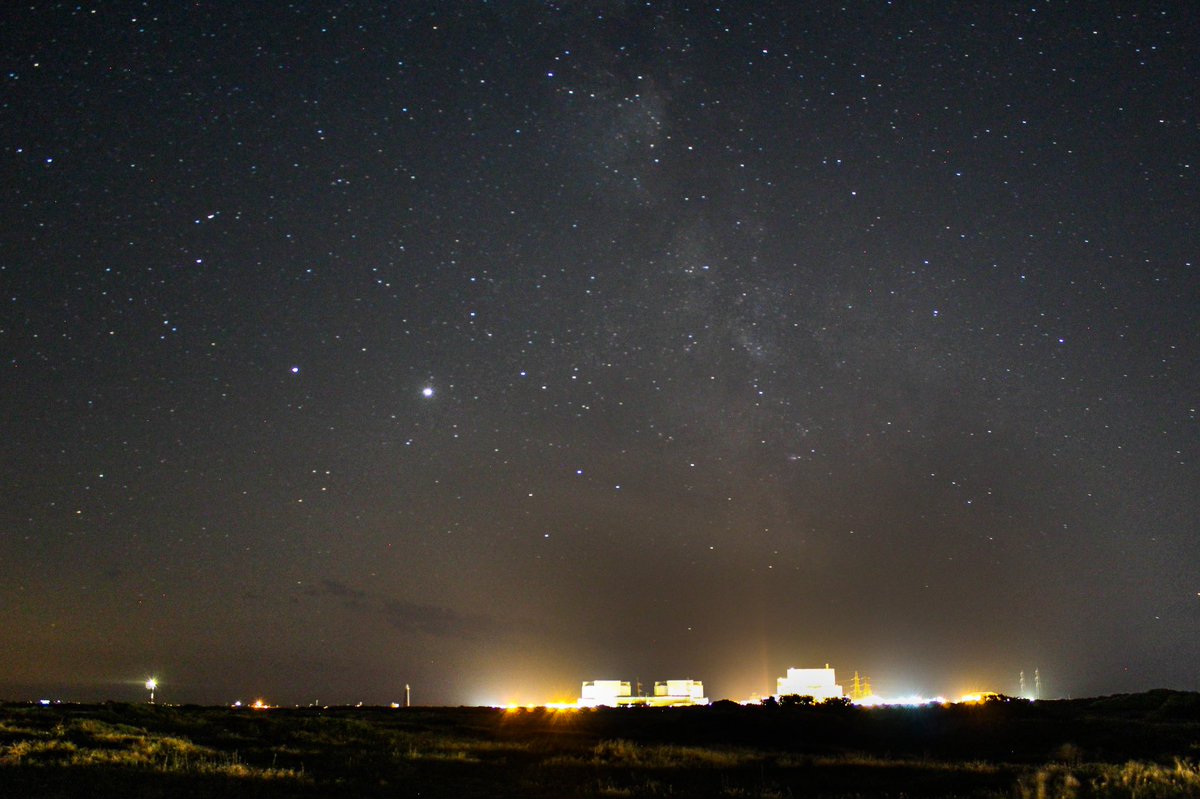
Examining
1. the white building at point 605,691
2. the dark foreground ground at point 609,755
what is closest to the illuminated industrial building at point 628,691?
the white building at point 605,691

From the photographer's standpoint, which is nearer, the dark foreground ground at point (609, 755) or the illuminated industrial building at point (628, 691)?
the dark foreground ground at point (609, 755)

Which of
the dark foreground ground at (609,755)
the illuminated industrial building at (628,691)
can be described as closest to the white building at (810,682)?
the illuminated industrial building at (628,691)

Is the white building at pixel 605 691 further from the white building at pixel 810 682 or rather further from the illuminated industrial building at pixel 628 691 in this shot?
the white building at pixel 810 682

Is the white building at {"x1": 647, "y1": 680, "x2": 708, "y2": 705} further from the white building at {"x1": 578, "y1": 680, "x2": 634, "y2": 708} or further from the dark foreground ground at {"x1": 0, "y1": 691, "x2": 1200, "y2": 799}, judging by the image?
the dark foreground ground at {"x1": 0, "y1": 691, "x2": 1200, "y2": 799}

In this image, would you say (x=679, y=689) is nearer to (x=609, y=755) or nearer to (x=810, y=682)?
(x=810, y=682)

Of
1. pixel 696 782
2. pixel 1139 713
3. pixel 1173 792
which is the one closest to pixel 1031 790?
pixel 1173 792

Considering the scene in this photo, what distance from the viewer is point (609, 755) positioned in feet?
73.7

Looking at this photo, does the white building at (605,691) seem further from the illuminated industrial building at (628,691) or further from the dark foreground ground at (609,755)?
the dark foreground ground at (609,755)

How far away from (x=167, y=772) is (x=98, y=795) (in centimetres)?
246

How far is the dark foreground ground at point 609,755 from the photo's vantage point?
53.3 ft

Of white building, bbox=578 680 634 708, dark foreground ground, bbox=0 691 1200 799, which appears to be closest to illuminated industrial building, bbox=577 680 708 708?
white building, bbox=578 680 634 708

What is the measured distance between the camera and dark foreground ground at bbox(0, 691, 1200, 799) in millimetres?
16234

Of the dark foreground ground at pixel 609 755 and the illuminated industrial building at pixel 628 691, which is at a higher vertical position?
the dark foreground ground at pixel 609 755

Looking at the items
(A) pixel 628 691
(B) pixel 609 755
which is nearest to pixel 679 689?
(A) pixel 628 691
